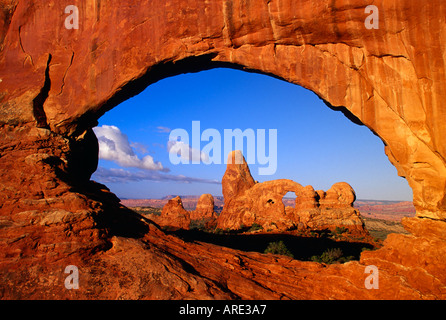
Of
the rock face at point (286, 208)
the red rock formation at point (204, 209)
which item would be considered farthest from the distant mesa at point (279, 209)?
the red rock formation at point (204, 209)

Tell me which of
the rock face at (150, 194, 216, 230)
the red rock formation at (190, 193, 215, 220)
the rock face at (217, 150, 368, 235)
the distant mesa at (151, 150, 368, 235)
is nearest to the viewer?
the rock face at (150, 194, 216, 230)

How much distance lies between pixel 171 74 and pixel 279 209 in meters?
36.0

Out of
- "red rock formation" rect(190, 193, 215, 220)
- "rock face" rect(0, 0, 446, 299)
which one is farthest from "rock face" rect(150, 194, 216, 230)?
"rock face" rect(0, 0, 446, 299)

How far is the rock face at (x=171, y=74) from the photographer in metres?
7.40

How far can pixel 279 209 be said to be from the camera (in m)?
43.7

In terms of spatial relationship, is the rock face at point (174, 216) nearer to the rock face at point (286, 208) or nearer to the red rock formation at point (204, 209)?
the rock face at point (286, 208)

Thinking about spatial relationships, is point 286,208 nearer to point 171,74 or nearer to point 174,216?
point 174,216

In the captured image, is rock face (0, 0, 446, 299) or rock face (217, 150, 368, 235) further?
rock face (217, 150, 368, 235)

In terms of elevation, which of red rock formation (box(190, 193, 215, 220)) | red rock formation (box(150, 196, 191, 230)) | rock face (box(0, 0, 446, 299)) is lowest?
red rock formation (box(190, 193, 215, 220))

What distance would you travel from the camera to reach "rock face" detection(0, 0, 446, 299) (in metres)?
7.40

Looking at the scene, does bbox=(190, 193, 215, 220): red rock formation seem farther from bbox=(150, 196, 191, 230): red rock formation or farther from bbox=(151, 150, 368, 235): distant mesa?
bbox=(150, 196, 191, 230): red rock formation

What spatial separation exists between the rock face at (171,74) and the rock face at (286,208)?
2986cm

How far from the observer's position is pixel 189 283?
7.27 m
